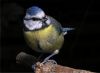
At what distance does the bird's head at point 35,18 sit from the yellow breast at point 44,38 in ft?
0.13

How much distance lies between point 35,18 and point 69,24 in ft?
6.61

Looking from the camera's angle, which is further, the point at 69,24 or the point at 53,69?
the point at 69,24

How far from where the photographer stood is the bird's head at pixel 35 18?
2082mm

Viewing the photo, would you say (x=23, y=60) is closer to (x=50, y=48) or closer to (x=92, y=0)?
(x=50, y=48)

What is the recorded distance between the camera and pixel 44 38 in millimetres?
2195

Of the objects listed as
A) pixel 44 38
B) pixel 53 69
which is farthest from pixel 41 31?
pixel 53 69

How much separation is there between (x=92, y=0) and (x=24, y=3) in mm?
727

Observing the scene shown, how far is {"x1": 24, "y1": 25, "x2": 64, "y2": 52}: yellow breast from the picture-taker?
85.5 inches

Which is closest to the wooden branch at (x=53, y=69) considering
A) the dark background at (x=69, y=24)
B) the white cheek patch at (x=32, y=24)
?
the white cheek patch at (x=32, y=24)

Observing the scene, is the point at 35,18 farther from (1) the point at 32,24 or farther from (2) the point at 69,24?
(2) the point at 69,24

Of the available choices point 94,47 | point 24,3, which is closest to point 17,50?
point 24,3

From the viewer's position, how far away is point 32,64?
2.13 m

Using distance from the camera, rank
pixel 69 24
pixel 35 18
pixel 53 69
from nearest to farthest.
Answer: pixel 53 69 → pixel 35 18 → pixel 69 24

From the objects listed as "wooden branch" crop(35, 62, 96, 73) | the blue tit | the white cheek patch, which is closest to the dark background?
the blue tit
